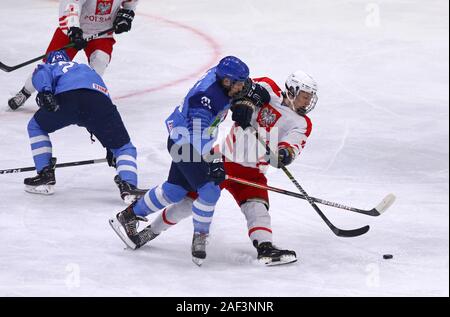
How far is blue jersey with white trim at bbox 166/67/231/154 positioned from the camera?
5.14m

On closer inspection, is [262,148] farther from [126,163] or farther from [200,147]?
[126,163]

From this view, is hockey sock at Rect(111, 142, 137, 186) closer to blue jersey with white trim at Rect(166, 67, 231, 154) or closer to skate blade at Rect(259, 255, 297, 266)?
blue jersey with white trim at Rect(166, 67, 231, 154)

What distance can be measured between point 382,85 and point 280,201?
234 cm

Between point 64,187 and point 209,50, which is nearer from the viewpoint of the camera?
point 64,187

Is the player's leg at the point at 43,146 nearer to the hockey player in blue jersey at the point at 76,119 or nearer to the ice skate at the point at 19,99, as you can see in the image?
the hockey player in blue jersey at the point at 76,119

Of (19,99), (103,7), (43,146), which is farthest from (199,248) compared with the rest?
(19,99)

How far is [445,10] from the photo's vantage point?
1018 centimetres

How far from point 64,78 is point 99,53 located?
54.0 inches

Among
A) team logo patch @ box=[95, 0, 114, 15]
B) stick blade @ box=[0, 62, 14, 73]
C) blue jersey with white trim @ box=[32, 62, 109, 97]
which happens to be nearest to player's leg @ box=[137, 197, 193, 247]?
blue jersey with white trim @ box=[32, 62, 109, 97]

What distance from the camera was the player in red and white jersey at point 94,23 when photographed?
7.28m

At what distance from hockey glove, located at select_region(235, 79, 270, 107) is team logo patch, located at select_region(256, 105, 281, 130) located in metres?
0.04

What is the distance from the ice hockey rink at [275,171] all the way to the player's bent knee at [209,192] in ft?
1.02
